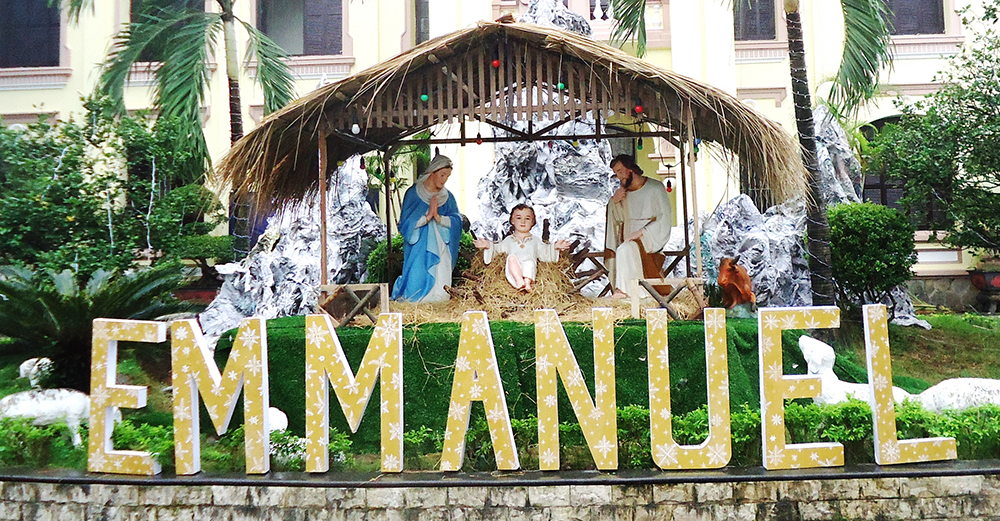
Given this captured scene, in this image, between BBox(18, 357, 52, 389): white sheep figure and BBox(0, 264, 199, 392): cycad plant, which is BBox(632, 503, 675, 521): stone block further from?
BBox(18, 357, 52, 389): white sheep figure

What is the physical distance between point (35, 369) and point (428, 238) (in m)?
4.17

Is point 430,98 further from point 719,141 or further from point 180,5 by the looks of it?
point 180,5

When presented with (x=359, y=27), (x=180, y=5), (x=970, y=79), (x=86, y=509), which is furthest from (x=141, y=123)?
(x=970, y=79)

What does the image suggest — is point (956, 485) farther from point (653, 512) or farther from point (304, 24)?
point (304, 24)

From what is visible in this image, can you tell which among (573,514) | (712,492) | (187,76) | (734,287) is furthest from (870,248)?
(187,76)

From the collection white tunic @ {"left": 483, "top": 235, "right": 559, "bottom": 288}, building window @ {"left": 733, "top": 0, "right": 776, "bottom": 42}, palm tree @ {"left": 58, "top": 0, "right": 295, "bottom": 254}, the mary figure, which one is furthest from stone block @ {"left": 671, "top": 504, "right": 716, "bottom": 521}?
building window @ {"left": 733, "top": 0, "right": 776, "bottom": 42}

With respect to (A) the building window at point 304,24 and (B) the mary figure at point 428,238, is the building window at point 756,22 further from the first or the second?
(B) the mary figure at point 428,238

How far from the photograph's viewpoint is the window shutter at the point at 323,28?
1738 cm

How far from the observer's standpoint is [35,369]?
8297 mm

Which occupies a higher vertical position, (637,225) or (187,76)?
(187,76)

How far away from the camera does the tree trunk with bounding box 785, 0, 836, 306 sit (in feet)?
33.9

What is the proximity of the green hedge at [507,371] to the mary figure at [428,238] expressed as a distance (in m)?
2.06

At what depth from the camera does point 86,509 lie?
573 centimetres

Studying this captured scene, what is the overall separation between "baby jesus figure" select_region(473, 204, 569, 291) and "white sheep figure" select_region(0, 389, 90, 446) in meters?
4.11
